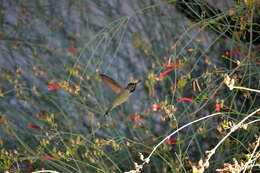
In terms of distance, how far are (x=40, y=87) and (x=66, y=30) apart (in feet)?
2.49

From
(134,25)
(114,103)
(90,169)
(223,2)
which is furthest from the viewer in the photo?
(134,25)

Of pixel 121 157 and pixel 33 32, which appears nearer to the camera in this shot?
pixel 121 157

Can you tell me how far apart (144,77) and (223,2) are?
53.7 inches

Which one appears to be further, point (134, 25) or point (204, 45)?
point (134, 25)

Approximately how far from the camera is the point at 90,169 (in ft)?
10.5

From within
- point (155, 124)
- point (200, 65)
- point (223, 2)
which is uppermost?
point (223, 2)

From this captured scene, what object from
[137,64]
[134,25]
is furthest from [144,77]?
[134,25]

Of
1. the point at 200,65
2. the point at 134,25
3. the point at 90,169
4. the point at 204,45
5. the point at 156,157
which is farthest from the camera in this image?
the point at 134,25

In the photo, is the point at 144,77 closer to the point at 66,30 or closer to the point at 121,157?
the point at 66,30

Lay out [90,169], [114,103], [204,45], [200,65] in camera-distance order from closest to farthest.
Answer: [114,103] → [90,169] → [200,65] → [204,45]

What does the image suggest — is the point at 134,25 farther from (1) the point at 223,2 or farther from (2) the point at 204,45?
(1) the point at 223,2

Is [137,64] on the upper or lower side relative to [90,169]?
upper

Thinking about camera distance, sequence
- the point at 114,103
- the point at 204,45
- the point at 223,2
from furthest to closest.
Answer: the point at 204,45, the point at 223,2, the point at 114,103

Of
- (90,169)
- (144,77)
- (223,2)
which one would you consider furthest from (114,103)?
(144,77)
